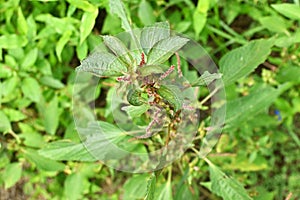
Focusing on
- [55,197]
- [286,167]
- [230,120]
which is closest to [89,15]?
[230,120]

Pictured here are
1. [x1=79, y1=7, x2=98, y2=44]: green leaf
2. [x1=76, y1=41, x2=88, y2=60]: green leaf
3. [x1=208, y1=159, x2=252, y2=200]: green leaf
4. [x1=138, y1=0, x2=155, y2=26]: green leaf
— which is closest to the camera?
[x1=208, y1=159, x2=252, y2=200]: green leaf

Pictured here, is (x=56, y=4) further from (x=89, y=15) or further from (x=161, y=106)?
(x=161, y=106)

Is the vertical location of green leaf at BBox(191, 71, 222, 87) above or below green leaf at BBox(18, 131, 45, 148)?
above

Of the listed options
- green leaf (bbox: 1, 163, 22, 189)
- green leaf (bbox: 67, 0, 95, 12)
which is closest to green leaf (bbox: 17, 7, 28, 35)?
green leaf (bbox: 67, 0, 95, 12)

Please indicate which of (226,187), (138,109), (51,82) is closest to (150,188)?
(138,109)

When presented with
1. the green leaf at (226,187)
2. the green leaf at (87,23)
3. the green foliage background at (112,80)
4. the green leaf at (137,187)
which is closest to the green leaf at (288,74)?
the green foliage background at (112,80)

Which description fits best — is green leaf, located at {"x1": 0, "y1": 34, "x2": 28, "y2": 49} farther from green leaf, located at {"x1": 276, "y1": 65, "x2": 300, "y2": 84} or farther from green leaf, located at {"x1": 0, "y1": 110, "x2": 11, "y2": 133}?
green leaf, located at {"x1": 276, "y1": 65, "x2": 300, "y2": 84}
